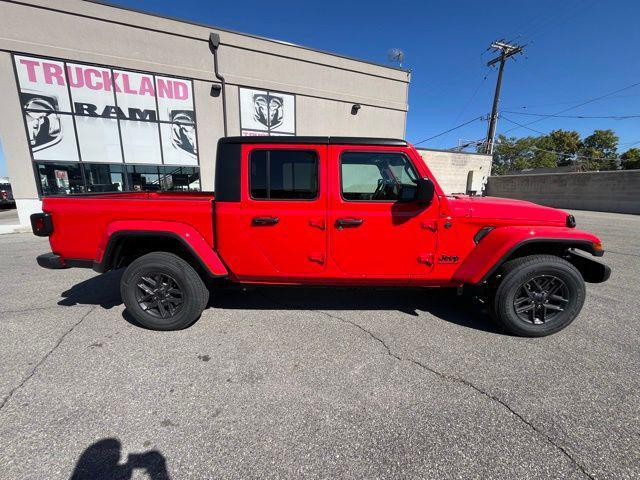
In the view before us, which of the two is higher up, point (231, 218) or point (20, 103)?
point (20, 103)

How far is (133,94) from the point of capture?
33.3ft

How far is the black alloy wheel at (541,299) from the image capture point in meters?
2.88

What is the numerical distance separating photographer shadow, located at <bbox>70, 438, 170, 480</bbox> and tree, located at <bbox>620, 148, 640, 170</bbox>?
5459 cm

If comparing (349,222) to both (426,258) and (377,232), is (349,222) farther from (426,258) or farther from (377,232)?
(426,258)

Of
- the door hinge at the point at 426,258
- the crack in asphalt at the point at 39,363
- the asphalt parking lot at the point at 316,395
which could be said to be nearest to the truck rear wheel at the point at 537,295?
the asphalt parking lot at the point at 316,395

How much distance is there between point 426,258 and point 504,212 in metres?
0.93

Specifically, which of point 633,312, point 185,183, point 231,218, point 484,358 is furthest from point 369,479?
point 185,183

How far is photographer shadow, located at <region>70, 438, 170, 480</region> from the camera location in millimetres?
1506

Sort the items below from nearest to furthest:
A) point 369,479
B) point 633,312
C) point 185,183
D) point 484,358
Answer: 1. point 369,479
2. point 484,358
3. point 633,312
4. point 185,183

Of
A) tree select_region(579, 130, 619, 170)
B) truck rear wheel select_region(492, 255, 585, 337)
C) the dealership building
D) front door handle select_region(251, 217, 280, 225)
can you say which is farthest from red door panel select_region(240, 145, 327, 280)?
tree select_region(579, 130, 619, 170)

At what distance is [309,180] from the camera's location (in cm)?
289

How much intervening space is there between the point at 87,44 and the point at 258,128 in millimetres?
6094

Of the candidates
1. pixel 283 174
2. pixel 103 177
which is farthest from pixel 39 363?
pixel 103 177

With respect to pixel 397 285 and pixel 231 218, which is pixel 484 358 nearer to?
pixel 397 285
